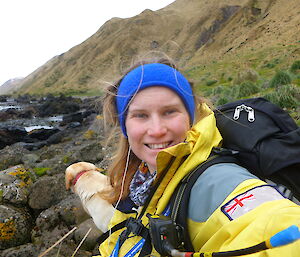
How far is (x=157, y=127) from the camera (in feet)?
6.40

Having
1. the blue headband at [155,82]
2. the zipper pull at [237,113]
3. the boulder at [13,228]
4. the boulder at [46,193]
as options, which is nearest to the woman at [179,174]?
the blue headband at [155,82]

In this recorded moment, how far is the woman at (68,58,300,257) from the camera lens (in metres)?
1.10

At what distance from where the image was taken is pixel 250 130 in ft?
5.79

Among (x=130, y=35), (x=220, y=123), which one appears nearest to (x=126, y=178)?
(x=220, y=123)

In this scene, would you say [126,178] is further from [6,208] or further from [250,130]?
[6,208]

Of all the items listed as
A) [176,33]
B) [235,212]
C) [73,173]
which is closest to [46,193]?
[73,173]

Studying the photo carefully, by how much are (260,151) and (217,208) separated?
1.79ft

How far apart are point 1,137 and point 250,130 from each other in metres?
19.3

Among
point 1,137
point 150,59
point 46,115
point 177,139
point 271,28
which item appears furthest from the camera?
point 271,28

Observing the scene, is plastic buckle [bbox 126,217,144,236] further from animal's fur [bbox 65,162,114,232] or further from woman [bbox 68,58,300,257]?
animal's fur [bbox 65,162,114,232]

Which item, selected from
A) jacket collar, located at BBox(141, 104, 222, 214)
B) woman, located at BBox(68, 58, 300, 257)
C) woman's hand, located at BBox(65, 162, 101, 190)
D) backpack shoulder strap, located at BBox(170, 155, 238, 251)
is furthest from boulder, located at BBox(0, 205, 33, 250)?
backpack shoulder strap, located at BBox(170, 155, 238, 251)

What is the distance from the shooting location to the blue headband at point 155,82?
205cm

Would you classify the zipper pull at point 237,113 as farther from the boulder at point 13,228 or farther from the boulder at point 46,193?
the boulder at point 46,193

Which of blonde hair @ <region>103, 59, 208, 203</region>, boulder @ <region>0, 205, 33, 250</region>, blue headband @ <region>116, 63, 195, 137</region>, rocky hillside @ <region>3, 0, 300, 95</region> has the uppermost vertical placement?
rocky hillside @ <region>3, 0, 300, 95</region>
